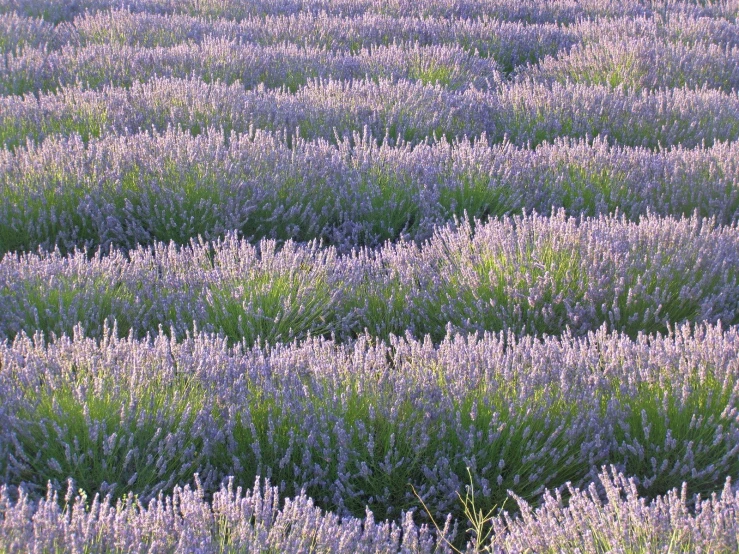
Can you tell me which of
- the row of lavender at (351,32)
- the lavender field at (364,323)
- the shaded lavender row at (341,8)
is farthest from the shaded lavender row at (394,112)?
the shaded lavender row at (341,8)

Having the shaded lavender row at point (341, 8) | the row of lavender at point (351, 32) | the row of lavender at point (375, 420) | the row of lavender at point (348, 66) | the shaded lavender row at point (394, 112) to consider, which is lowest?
the row of lavender at point (375, 420)

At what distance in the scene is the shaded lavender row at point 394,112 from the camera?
500cm

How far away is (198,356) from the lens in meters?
2.50

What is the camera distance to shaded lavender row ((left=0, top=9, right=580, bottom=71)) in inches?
285

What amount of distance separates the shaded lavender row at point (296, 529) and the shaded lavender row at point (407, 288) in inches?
49.7

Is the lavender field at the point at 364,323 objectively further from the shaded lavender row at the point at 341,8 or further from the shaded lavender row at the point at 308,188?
the shaded lavender row at the point at 341,8

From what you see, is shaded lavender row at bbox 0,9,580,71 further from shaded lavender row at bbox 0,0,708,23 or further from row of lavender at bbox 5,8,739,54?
shaded lavender row at bbox 0,0,708,23

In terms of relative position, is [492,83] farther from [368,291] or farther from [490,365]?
[490,365]

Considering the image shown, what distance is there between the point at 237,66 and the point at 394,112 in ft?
5.49

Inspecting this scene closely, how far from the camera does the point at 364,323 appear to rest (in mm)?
3256

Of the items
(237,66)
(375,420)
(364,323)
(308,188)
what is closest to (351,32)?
(237,66)

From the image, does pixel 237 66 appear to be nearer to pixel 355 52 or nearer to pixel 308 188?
pixel 355 52

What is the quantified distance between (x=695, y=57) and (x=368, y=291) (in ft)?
16.0

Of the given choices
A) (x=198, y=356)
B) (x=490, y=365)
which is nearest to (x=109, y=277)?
(x=198, y=356)
